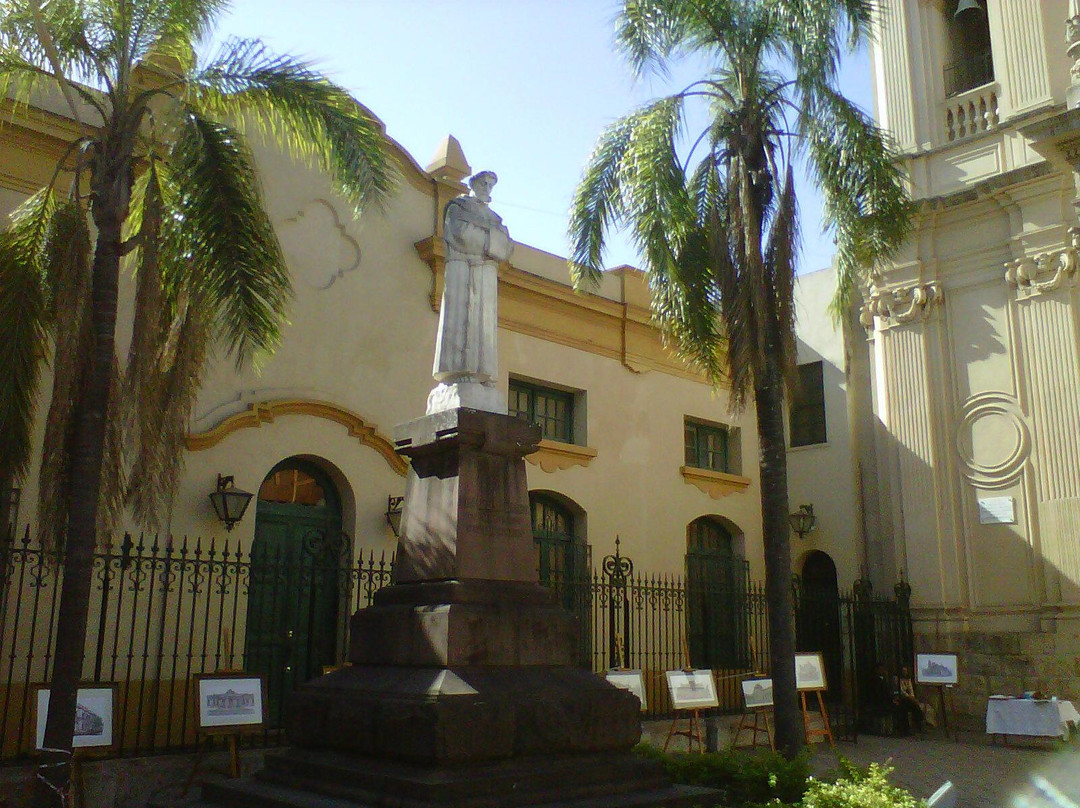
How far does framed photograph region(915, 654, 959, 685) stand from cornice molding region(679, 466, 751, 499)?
4.73 meters

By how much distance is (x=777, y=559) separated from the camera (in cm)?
1088

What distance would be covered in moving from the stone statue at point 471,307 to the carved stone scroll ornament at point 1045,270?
1047 centimetres

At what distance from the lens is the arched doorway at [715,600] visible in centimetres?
1756

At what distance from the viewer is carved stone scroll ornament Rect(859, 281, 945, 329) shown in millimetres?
17047

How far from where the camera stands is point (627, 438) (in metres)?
17.5

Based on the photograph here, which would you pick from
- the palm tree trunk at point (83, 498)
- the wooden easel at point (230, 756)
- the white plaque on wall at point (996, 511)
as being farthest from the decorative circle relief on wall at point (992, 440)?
the palm tree trunk at point (83, 498)

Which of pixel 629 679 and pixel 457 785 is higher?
pixel 629 679

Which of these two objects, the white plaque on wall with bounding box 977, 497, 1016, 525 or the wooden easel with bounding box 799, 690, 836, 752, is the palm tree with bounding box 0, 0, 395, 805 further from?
the white plaque on wall with bounding box 977, 497, 1016, 525

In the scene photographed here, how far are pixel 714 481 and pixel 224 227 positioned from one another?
1159 cm

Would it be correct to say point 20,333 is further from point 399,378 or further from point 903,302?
point 903,302

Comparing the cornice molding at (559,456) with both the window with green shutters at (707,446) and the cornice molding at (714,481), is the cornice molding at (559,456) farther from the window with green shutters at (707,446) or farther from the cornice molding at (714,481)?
the window with green shutters at (707,446)

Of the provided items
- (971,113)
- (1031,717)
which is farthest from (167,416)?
(971,113)

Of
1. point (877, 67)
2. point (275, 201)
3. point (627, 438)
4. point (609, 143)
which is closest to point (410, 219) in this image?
point (275, 201)

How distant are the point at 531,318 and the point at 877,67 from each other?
26.6 feet
